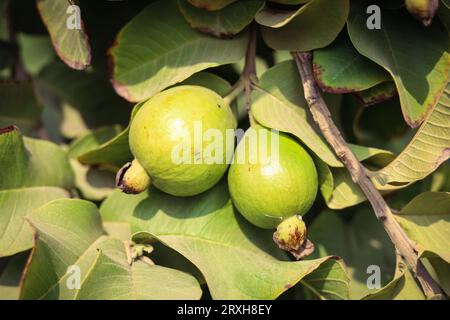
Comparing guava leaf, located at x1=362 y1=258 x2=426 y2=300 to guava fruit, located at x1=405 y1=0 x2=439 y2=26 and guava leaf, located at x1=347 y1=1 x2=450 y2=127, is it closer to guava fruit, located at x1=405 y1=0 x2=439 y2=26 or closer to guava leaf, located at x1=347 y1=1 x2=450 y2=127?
guava leaf, located at x1=347 y1=1 x2=450 y2=127

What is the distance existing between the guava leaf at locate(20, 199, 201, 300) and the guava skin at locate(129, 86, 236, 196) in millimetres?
133

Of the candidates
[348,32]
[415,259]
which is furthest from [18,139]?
[415,259]

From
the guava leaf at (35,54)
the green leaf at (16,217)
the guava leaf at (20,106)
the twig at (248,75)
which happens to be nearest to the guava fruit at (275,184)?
the twig at (248,75)

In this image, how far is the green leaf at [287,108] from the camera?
953mm

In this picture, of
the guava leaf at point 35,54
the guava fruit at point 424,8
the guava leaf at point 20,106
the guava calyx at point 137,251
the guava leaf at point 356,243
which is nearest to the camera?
the guava fruit at point 424,8

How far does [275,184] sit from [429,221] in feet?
0.88

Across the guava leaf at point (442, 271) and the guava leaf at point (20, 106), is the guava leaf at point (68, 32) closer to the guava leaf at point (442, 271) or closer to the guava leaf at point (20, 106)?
the guava leaf at point (20, 106)

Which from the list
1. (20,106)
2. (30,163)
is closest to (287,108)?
(30,163)

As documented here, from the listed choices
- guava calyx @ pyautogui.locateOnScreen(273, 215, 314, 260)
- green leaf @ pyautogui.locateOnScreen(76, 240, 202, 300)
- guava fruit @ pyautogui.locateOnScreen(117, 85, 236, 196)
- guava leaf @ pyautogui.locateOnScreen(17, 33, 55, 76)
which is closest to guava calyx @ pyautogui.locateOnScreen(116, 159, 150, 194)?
guava fruit @ pyautogui.locateOnScreen(117, 85, 236, 196)

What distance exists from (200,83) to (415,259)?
1.47 feet

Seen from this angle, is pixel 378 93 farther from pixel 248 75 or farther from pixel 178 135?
pixel 178 135

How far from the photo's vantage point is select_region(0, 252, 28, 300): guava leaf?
985mm

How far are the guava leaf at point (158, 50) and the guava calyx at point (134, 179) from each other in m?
0.13

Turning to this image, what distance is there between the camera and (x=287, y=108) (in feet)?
3.26
